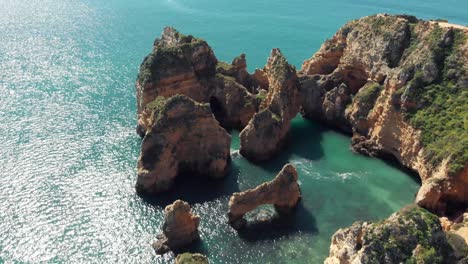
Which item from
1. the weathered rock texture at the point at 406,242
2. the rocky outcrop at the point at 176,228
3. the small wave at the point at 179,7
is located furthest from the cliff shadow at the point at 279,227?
the small wave at the point at 179,7

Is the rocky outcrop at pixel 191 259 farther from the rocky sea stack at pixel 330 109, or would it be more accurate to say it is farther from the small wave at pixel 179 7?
the small wave at pixel 179 7

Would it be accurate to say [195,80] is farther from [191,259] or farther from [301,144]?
[191,259]

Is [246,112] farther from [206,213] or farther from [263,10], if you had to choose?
[263,10]

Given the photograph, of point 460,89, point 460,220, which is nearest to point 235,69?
point 460,89

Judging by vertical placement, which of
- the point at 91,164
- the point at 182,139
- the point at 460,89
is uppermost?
the point at 460,89

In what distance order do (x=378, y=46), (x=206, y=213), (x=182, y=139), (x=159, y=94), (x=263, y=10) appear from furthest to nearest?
1. (x=263, y=10)
2. (x=378, y=46)
3. (x=159, y=94)
4. (x=182, y=139)
5. (x=206, y=213)

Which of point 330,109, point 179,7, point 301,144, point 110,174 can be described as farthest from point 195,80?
point 179,7
